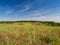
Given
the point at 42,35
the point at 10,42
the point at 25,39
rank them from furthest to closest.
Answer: the point at 42,35
the point at 25,39
the point at 10,42

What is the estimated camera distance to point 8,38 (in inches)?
314

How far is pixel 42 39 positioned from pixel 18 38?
4.49 feet

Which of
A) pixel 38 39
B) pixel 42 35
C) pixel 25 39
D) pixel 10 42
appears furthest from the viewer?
pixel 42 35

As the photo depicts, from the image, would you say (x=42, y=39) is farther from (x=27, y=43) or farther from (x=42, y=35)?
(x=27, y=43)

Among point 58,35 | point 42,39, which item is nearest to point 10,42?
point 42,39

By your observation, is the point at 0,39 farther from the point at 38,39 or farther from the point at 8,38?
the point at 38,39

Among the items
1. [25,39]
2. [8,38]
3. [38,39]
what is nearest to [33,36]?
[38,39]

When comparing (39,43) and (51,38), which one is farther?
(51,38)

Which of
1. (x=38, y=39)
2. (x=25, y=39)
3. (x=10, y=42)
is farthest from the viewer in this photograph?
(x=38, y=39)

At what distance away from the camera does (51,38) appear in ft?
29.2

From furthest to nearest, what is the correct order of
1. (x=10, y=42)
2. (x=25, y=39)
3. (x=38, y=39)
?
(x=38, y=39), (x=25, y=39), (x=10, y=42)

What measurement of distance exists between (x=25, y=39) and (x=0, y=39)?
3.91 feet

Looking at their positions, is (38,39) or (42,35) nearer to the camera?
(38,39)

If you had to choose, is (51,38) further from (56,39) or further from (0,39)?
(0,39)
